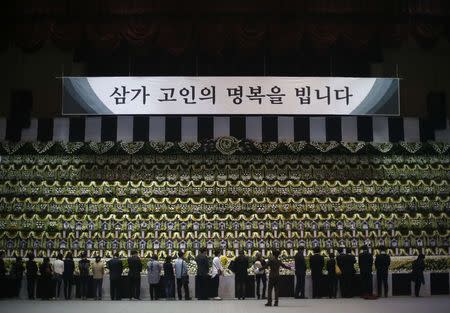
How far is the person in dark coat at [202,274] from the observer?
16.6 meters

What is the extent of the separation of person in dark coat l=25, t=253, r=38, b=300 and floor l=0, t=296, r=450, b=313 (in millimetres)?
747

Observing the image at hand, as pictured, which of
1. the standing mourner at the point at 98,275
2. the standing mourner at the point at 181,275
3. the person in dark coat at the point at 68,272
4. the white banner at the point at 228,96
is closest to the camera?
the standing mourner at the point at 181,275

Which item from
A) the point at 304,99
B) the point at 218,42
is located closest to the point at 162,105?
the point at 218,42

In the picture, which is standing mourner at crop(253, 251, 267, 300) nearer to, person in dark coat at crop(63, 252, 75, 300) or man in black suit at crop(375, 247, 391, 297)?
man in black suit at crop(375, 247, 391, 297)

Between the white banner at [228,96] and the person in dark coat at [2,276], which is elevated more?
the white banner at [228,96]

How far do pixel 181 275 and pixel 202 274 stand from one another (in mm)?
507

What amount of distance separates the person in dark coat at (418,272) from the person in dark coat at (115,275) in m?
7.35

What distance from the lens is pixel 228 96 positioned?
18.5 meters

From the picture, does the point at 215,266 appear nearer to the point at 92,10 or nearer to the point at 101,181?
the point at 101,181

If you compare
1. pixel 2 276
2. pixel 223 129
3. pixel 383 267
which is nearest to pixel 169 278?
pixel 2 276

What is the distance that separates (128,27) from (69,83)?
7.61 feet

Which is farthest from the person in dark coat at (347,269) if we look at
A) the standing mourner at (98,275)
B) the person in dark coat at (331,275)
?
the standing mourner at (98,275)

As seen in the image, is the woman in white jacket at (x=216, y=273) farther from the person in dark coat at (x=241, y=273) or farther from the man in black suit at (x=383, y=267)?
the man in black suit at (x=383, y=267)

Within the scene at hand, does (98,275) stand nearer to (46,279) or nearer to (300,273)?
(46,279)
